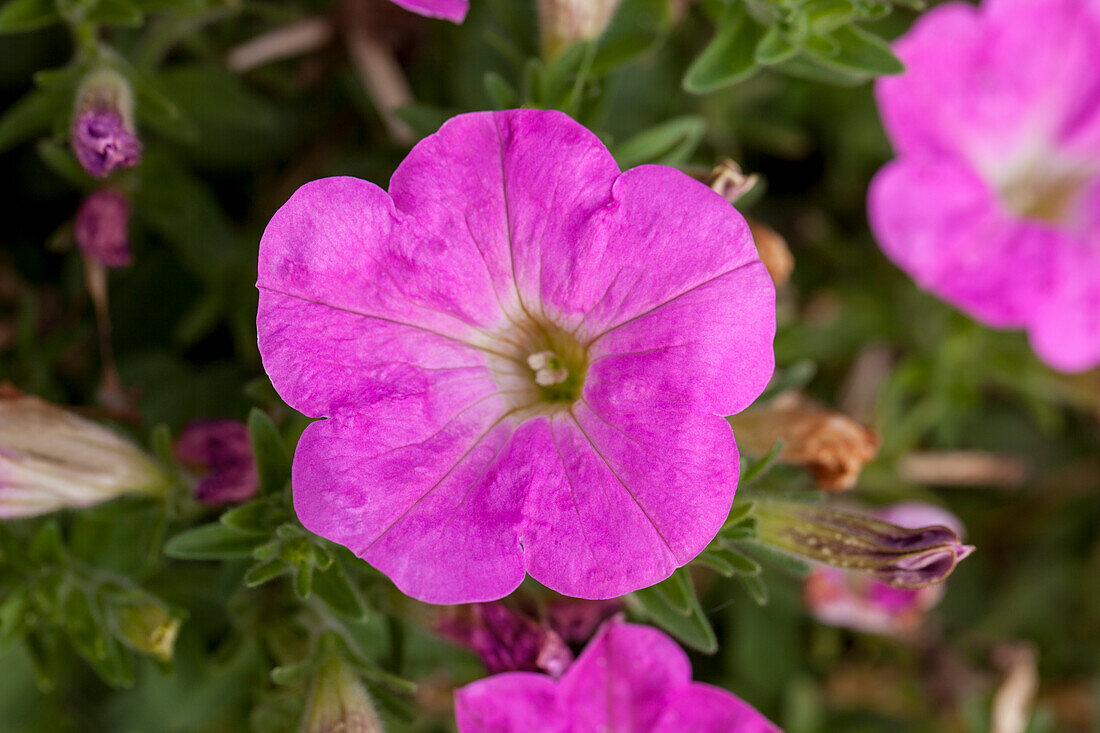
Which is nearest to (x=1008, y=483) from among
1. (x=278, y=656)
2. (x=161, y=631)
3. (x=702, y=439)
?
(x=702, y=439)

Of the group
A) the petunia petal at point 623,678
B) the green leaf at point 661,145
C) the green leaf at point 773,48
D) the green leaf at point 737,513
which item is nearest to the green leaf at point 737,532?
the green leaf at point 737,513

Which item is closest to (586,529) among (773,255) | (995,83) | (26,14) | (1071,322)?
(773,255)

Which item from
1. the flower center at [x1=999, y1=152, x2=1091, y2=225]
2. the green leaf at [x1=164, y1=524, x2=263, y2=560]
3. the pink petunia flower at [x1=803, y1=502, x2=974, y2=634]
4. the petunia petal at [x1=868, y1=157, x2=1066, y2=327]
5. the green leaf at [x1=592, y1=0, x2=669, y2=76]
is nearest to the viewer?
the green leaf at [x1=164, y1=524, x2=263, y2=560]

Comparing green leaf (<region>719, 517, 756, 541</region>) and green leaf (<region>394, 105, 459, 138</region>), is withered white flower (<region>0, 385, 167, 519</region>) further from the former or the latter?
green leaf (<region>719, 517, 756, 541</region>)

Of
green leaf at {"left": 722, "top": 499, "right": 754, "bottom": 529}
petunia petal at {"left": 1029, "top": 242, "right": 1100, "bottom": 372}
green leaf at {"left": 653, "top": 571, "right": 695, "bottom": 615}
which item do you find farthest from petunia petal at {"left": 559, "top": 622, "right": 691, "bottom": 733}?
petunia petal at {"left": 1029, "top": 242, "right": 1100, "bottom": 372}

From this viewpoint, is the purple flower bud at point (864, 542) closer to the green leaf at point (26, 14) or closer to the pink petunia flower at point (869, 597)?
the pink petunia flower at point (869, 597)

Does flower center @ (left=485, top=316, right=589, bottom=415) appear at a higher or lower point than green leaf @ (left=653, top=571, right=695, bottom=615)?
higher

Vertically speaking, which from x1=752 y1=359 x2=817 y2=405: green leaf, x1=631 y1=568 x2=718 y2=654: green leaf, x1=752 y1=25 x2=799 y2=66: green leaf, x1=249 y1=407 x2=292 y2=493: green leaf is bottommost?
x1=631 y1=568 x2=718 y2=654: green leaf
